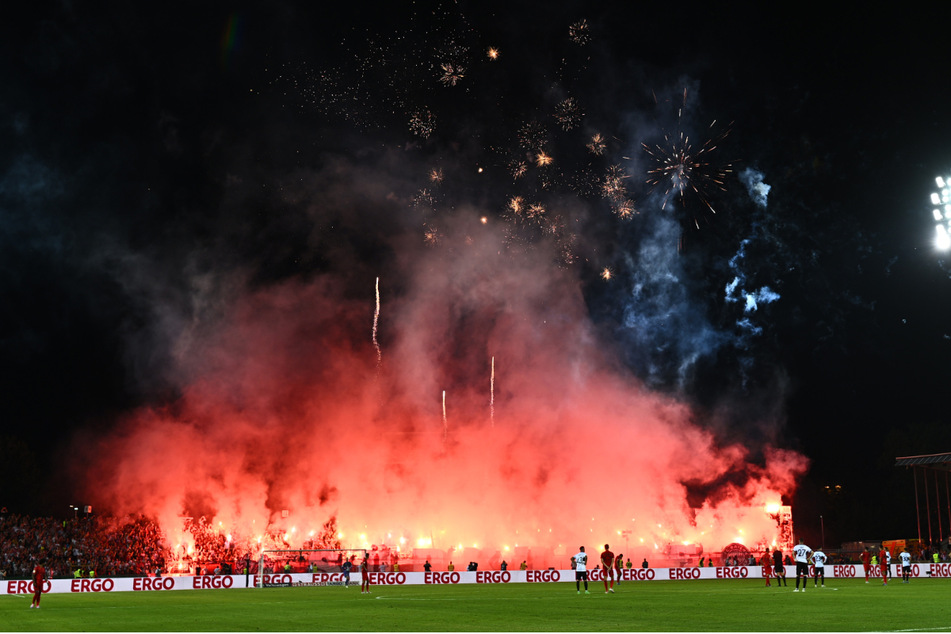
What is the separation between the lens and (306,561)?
61.7 metres

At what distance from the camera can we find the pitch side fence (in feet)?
145

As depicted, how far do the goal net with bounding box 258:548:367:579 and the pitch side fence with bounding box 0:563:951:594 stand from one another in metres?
4.04

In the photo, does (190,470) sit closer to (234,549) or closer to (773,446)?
(234,549)

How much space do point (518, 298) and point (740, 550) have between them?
2919 cm

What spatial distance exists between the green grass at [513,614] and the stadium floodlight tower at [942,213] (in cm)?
2474

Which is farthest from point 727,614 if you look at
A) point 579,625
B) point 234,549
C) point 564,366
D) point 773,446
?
point 773,446

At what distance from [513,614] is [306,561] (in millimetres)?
40653

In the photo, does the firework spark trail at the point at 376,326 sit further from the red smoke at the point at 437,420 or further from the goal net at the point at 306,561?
the goal net at the point at 306,561

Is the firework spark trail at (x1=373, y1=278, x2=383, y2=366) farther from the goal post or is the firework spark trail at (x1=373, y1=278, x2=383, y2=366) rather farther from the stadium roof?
the stadium roof

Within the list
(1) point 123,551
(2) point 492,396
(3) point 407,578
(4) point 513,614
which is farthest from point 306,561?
(4) point 513,614

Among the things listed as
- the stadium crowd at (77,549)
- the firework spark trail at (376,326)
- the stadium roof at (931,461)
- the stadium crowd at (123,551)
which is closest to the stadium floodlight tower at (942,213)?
the stadium crowd at (123,551)

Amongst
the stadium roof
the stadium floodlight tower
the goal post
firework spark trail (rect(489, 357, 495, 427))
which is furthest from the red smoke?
the stadium floodlight tower

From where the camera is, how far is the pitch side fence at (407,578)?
44.2 meters

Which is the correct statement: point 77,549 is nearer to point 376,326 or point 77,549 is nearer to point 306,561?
point 306,561
